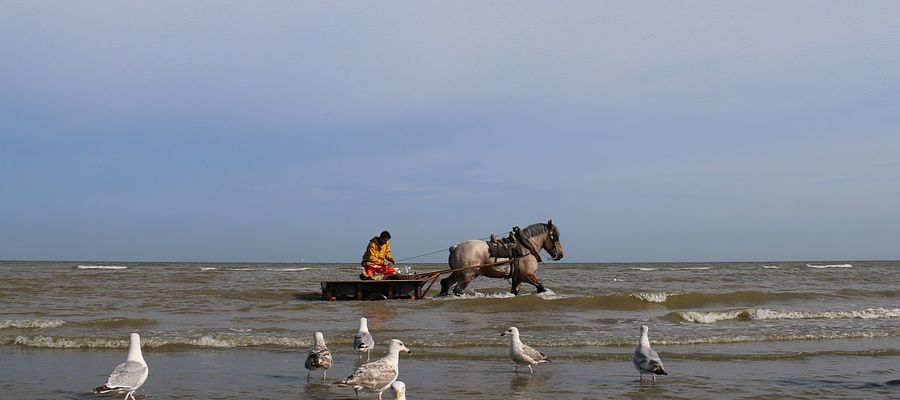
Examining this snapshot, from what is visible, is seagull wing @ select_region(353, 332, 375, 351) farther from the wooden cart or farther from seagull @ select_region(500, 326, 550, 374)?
the wooden cart

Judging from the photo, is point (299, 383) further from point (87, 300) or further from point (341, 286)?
point (87, 300)

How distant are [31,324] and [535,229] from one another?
1114 cm

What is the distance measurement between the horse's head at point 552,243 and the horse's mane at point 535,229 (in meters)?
0.11

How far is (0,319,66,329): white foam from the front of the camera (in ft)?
49.1

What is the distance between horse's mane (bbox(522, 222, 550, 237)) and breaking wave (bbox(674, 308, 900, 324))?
4.38 m

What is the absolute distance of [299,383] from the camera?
31.6 feet

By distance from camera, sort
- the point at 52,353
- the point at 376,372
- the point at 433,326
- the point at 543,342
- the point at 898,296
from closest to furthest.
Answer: the point at 376,372 → the point at 52,353 → the point at 543,342 → the point at 433,326 → the point at 898,296

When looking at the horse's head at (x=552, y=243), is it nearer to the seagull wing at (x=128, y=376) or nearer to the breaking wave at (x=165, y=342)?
the breaking wave at (x=165, y=342)

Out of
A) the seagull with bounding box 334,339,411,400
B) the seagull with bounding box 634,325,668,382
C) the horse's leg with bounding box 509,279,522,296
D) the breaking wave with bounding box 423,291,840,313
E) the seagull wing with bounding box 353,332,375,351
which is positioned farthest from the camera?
the horse's leg with bounding box 509,279,522,296

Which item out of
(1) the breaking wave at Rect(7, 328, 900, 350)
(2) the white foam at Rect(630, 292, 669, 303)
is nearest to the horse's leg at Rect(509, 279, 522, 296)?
(2) the white foam at Rect(630, 292, 669, 303)

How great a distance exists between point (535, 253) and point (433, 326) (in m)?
5.75

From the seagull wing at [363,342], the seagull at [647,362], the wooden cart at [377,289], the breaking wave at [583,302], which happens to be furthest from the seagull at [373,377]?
the wooden cart at [377,289]

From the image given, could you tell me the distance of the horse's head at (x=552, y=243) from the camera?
20422mm

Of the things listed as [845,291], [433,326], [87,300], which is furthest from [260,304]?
[845,291]
